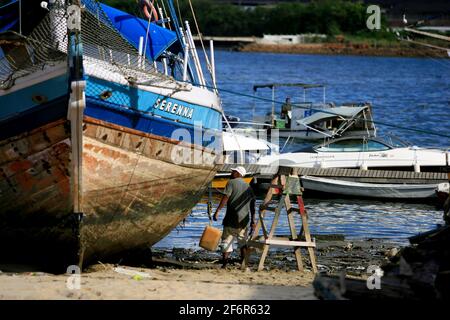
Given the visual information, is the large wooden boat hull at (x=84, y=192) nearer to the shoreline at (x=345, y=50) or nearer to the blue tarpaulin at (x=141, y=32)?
the blue tarpaulin at (x=141, y=32)

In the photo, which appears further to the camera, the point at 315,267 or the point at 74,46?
the point at 315,267

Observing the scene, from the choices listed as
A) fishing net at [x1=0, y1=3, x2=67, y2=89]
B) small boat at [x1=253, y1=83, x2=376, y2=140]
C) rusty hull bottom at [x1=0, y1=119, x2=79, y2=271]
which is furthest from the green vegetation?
rusty hull bottom at [x1=0, y1=119, x2=79, y2=271]

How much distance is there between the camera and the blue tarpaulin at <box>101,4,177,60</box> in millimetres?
18484

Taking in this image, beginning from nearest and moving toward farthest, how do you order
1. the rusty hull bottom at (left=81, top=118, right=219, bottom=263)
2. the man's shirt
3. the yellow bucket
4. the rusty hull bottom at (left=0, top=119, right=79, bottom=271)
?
the rusty hull bottom at (left=0, top=119, right=79, bottom=271)
the rusty hull bottom at (left=81, top=118, right=219, bottom=263)
the man's shirt
the yellow bucket

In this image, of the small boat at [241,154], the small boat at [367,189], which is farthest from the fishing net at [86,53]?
the small boat at [367,189]

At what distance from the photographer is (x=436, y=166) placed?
28.2 metres

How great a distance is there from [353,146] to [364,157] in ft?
2.16

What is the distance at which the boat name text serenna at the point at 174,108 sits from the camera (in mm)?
16484

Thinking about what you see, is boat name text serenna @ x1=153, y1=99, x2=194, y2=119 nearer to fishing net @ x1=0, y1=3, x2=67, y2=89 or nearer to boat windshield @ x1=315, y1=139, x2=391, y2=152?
fishing net @ x1=0, y1=3, x2=67, y2=89

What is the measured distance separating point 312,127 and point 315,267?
21.7 metres

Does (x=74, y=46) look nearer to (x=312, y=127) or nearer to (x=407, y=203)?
(x=407, y=203)

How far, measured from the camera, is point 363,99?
232 ft

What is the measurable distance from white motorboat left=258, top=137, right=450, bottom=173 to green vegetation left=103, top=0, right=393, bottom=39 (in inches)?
4774
